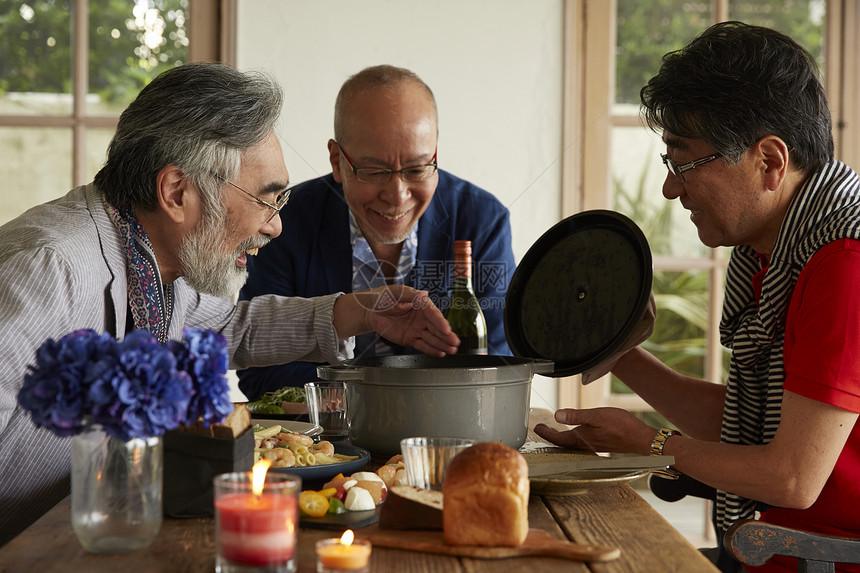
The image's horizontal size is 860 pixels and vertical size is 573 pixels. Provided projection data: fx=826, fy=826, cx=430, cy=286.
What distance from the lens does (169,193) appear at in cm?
153

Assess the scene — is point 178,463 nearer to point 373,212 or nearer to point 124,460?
point 124,460

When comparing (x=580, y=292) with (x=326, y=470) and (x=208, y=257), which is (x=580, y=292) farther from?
(x=208, y=257)

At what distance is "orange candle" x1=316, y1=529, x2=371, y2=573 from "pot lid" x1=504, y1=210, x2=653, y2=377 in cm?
64

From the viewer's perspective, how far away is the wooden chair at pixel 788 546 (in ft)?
3.75

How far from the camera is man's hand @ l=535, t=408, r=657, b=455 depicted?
4.50ft

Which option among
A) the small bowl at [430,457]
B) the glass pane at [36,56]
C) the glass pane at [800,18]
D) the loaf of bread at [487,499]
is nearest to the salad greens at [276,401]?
the small bowl at [430,457]

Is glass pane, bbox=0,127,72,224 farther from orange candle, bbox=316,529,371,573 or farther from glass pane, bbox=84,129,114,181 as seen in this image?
orange candle, bbox=316,529,371,573

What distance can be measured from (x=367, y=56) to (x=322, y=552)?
263 centimetres

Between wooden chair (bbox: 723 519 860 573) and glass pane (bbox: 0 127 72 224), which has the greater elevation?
glass pane (bbox: 0 127 72 224)

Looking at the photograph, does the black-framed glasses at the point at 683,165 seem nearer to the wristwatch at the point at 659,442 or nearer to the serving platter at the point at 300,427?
the wristwatch at the point at 659,442

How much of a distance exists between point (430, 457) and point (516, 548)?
6.9 inches

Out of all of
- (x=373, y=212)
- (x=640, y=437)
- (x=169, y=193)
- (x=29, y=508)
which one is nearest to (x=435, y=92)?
(x=373, y=212)

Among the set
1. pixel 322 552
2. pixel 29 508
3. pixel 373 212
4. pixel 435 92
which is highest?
pixel 435 92

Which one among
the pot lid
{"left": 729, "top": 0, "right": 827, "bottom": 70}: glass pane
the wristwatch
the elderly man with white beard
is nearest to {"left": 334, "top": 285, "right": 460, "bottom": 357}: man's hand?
the elderly man with white beard
